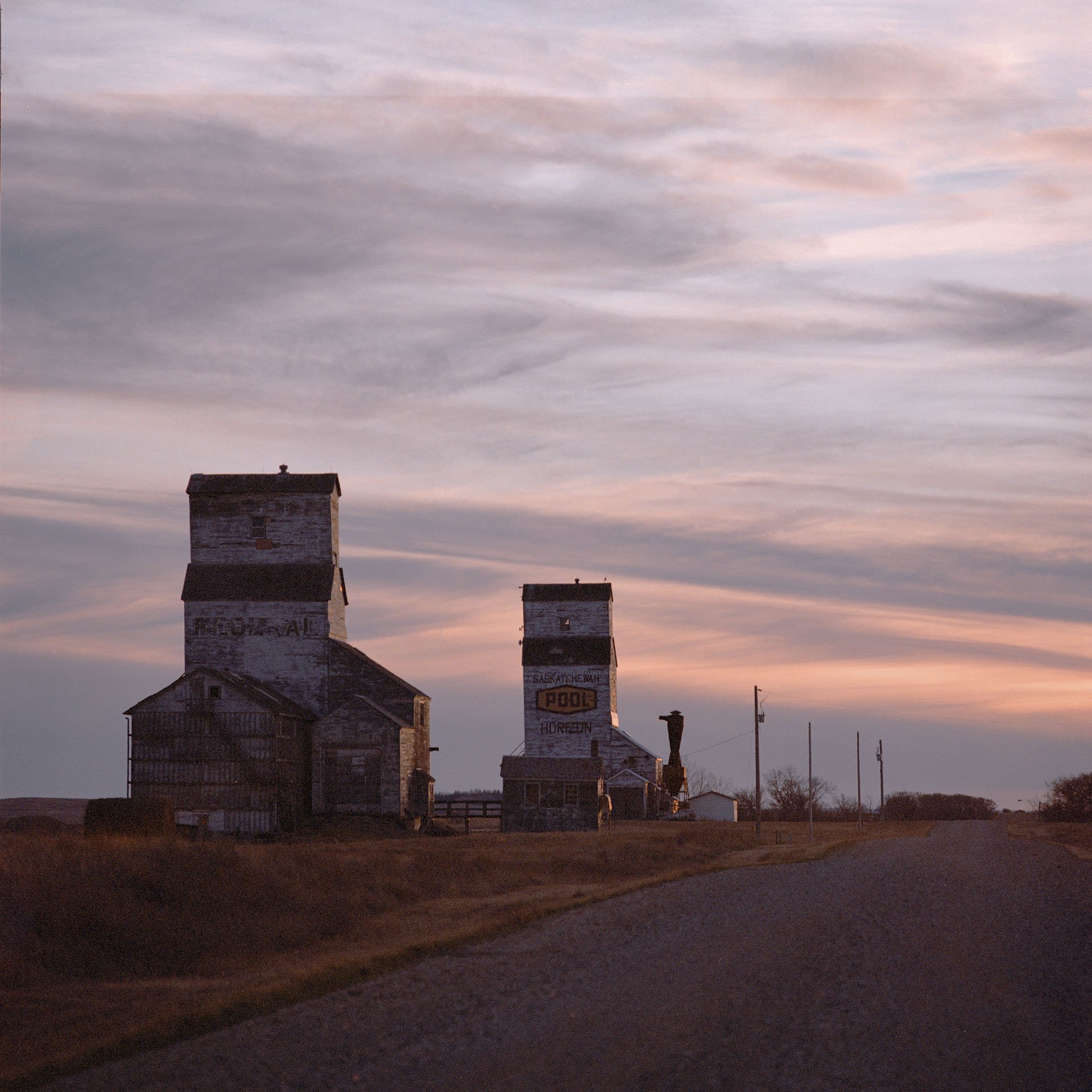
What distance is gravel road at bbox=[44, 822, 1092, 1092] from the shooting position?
9609 mm

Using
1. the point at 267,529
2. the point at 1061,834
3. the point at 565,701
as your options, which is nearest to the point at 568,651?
the point at 565,701

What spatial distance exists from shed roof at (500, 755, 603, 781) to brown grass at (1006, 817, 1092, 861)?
19353mm

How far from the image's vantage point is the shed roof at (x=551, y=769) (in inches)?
2453

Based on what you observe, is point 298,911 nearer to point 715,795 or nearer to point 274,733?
point 274,733

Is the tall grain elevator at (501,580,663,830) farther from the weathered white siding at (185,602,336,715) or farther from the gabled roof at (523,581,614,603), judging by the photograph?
the weathered white siding at (185,602,336,715)

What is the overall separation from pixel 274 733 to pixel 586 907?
28.4 metres

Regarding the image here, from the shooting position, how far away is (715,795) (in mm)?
79812

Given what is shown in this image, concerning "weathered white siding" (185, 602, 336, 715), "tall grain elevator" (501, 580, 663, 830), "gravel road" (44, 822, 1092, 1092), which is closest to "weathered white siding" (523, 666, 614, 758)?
"tall grain elevator" (501, 580, 663, 830)

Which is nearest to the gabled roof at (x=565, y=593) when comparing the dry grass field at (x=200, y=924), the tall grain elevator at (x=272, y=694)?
the tall grain elevator at (x=272, y=694)

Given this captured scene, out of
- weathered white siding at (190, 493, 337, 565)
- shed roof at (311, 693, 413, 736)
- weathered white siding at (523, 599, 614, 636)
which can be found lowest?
shed roof at (311, 693, 413, 736)

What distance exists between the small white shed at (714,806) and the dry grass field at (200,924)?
1831 inches

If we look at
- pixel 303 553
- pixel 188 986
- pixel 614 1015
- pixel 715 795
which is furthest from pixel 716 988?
pixel 715 795

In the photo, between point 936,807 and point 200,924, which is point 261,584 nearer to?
point 200,924

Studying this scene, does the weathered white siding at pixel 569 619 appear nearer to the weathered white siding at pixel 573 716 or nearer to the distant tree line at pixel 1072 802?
the weathered white siding at pixel 573 716
